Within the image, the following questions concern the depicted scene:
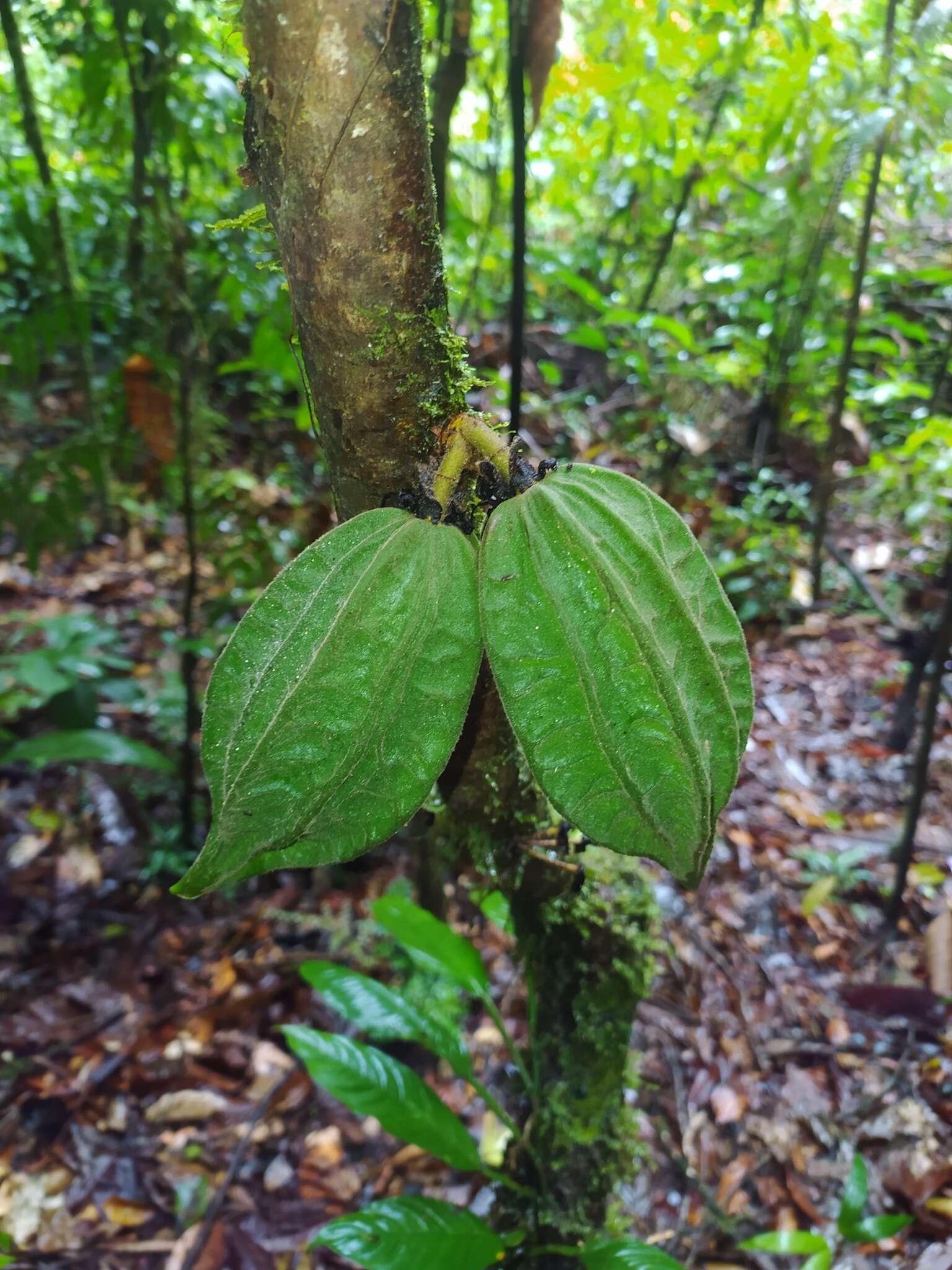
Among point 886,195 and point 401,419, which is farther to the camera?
point 886,195

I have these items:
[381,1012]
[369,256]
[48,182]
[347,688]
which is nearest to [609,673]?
[347,688]

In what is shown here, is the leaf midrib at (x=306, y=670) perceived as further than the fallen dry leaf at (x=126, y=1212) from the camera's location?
No

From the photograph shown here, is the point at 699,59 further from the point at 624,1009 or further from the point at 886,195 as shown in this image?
the point at 624,1009

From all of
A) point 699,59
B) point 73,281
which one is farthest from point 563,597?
point 699,59

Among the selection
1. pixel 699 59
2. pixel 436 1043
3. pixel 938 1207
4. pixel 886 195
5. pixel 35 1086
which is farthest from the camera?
pixel 886 195

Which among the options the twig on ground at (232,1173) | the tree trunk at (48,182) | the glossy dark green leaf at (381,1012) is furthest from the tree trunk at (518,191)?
the twig on ground at (232,1173)

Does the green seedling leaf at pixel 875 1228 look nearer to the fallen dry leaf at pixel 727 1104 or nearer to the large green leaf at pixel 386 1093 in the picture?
the fallen dry leaf at pixel 727 1104

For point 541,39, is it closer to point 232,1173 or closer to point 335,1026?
point 335,1026
